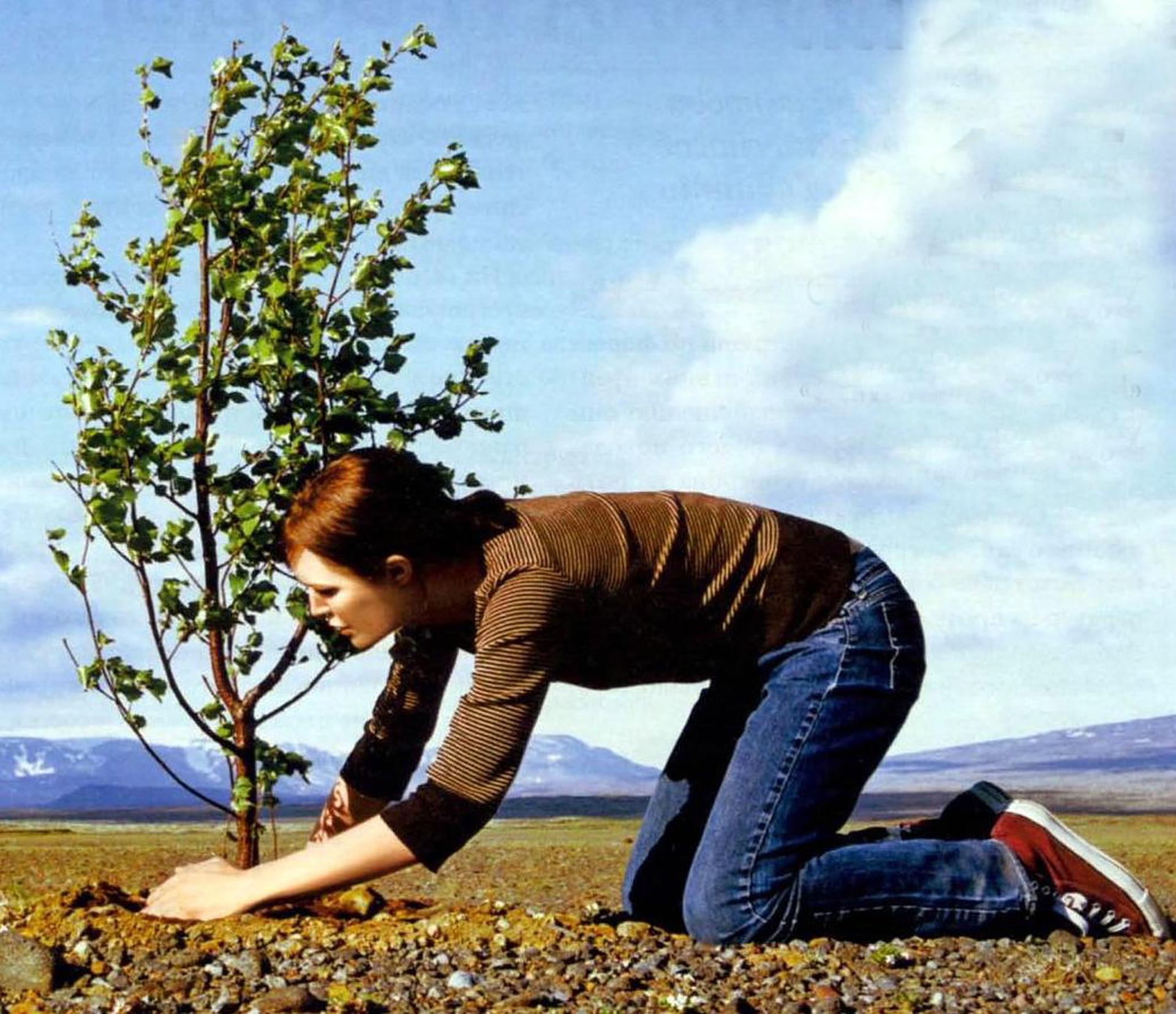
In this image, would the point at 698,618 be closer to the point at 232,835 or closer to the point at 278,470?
the point at 278,470

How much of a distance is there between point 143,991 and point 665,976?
5.85ft

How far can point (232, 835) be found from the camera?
7.00 metres

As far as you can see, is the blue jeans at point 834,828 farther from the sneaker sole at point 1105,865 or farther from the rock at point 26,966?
the rock at point 26,966

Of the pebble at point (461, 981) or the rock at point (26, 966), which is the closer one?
Answer: the pebble at point (461, 981)

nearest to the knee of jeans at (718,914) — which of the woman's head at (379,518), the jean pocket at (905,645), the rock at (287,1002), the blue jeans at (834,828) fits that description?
the blue jeans at (834,828)

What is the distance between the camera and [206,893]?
5176 mm

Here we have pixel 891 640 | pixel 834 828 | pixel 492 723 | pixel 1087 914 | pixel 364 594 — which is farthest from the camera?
pixel 1087 914

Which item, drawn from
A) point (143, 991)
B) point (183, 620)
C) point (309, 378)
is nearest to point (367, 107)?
point (309, 378)

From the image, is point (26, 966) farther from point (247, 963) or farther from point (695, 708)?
point (695, 708)

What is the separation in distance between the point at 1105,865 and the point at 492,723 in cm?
282

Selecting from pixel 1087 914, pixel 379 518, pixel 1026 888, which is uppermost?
pixel 379 518

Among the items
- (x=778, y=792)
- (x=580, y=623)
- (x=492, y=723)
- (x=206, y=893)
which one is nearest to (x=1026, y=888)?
(x=778, y=792)

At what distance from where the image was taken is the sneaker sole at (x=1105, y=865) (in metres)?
6.19

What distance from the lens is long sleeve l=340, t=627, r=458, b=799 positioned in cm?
611
